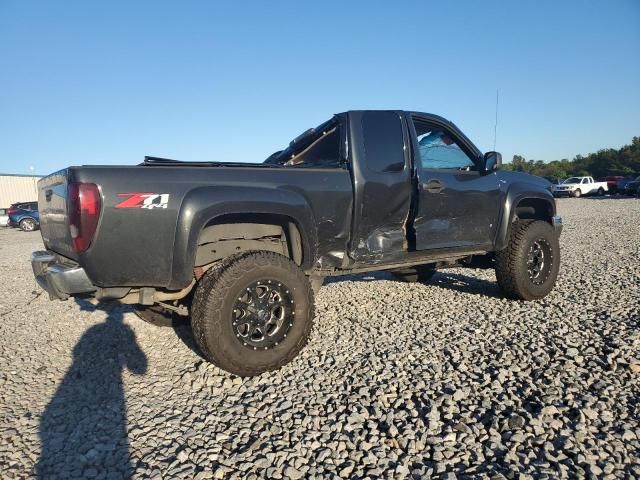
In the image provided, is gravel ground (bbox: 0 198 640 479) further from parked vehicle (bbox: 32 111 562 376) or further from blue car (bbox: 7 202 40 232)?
blue car (bbox: 7 202 40 232)

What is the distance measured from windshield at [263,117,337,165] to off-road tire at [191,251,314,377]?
1.55m

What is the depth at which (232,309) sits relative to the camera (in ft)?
9.19

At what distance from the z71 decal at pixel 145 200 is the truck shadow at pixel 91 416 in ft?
4.24

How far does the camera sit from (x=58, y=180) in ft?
9.50

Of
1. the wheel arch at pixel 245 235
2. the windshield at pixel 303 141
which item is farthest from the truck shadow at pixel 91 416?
the windshield at pixel 303 141

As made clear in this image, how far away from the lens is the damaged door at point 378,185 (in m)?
3.43

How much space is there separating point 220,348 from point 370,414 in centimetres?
107

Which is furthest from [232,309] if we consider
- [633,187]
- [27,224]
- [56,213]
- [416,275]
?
[633,187]

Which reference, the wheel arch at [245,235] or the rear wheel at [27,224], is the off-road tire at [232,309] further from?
the rear wheel at [27,224]

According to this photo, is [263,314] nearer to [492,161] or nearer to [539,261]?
[492,161]

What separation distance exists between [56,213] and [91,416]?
4.87 ft

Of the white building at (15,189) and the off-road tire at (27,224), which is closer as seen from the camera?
the off-road tire at (27,224)

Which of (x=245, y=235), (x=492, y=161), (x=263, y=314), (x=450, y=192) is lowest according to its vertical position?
(x=263, y=314)

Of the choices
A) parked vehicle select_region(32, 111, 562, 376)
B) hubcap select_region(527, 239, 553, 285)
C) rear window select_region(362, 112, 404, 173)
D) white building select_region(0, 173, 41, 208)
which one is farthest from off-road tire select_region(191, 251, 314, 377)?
white building select_region(0, 173, 41, 208)
